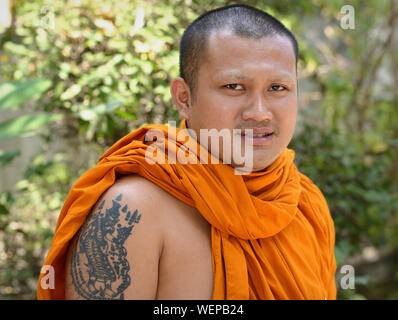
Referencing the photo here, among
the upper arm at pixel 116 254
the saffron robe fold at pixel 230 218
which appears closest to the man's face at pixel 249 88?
the saffron robe fold at pixel 230 218

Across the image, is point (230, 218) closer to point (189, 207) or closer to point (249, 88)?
point (189, 207)

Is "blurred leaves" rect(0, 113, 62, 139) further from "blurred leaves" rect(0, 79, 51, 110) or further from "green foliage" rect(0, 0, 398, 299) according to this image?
"green foliage" rect(0, 0, 398, 299)

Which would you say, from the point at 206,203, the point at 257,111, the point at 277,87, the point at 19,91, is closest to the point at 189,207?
the point at 206,203

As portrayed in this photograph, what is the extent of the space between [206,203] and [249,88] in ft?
1.43

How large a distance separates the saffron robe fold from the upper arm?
0.07 meters

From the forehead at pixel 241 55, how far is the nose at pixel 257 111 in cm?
10

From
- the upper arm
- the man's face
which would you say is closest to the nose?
the man's face

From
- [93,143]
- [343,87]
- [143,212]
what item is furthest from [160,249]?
[343,87]

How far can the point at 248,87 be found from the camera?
1415mm

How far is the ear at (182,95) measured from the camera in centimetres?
156

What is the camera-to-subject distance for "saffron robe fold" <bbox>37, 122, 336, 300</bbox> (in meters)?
1.37

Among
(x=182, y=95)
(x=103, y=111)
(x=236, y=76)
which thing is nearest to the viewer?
(x=236, y=76)

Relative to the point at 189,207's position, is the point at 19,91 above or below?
above

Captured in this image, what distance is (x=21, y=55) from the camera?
9.45 ft
